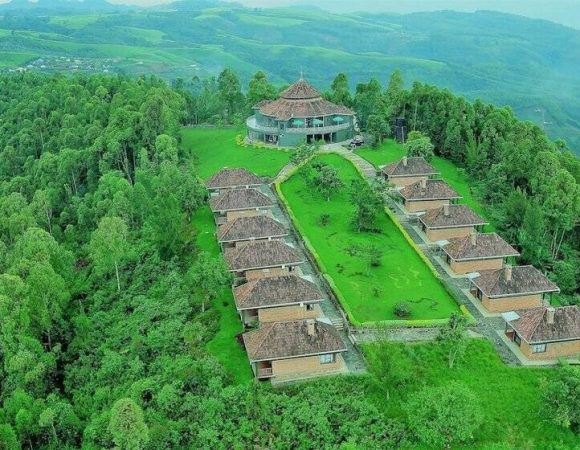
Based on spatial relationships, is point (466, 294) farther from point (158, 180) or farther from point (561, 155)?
point (158, 180)

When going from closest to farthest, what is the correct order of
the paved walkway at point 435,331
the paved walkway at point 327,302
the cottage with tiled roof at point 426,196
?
the paved walkway at point 327,302 < the paved walkway at point 435,331 < the cottage with tiled roof at point 426,196

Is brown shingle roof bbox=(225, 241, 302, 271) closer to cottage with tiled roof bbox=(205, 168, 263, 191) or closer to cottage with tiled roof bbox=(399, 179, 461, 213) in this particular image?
cottage with tiled roof bbox=(205, 168, 263, 191)

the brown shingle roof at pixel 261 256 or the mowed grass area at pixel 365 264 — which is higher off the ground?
the brown shingle roof at pixel 261 256

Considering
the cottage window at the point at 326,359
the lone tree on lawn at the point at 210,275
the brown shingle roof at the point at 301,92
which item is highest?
the brown shingle roof at the point at 301,92

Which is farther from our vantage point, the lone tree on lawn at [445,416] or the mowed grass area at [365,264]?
the mowed grass area at [365,264]

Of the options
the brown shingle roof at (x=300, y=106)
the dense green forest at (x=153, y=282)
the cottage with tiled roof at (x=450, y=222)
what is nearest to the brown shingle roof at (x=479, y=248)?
the cottage with tiled roof at (x=450, y=222)

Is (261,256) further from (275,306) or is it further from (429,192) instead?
(429,192)

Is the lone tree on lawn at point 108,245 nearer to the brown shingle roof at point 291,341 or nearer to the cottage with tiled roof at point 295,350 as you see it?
the brown shingle roof at point 291,341
